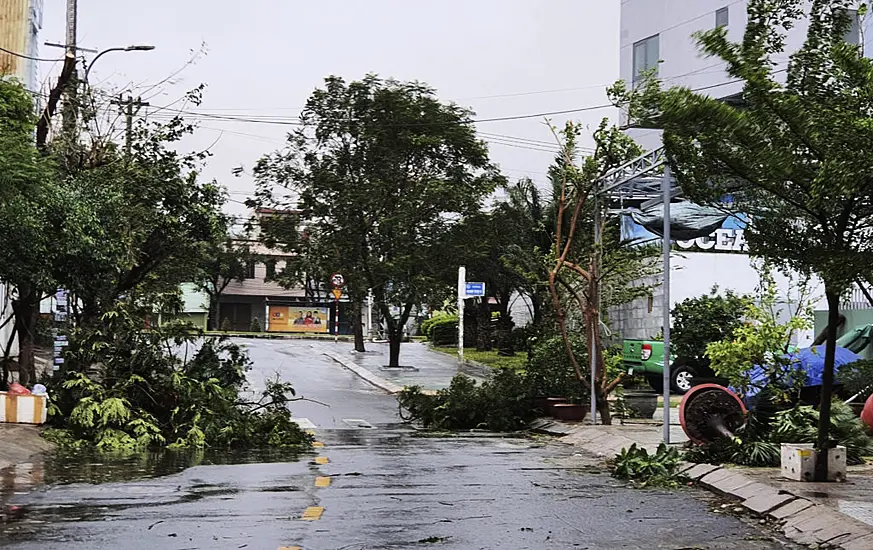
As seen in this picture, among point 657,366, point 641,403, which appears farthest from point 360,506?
point 657,366

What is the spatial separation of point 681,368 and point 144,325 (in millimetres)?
14894

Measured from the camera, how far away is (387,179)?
3941 centimetres

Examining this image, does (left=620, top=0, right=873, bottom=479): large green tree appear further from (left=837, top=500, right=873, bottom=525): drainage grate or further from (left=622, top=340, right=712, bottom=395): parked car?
(left=622, top=340, right=712, bottom=395): parked car

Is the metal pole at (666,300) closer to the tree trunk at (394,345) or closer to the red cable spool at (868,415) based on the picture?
the red cable spool at (868,415)

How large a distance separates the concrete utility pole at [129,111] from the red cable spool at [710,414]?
13960 mm

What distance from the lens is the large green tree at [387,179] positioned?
128ft

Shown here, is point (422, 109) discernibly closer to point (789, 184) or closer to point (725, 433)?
point (725, 433)

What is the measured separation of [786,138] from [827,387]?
2858mm

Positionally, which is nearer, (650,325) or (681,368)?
(681,368)

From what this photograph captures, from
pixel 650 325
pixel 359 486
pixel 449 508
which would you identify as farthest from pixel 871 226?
pixel 650 325

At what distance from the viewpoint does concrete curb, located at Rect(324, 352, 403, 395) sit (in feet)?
110

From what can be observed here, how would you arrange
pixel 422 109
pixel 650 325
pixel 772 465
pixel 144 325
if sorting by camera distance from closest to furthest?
1. pixel 772 465
2. pixel 144 325
3. pixel 650 325
4. pixel 422 109

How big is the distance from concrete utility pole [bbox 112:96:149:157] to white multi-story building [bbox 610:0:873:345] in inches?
604

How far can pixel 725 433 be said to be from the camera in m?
15.9
